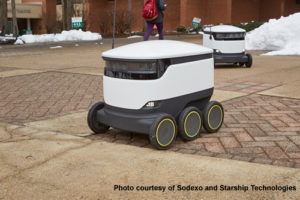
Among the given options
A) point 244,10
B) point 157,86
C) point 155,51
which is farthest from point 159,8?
point 244,10

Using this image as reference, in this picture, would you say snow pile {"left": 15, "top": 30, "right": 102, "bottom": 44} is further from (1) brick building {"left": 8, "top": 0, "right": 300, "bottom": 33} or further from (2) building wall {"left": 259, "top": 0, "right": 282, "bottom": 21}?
(2) building wall {"left": 259, "top": 0, "right": 282, "bottom": 21}

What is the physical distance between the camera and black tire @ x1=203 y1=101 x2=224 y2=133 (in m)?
4.35

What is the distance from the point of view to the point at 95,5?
1512 inches

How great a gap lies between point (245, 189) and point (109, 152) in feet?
4.68

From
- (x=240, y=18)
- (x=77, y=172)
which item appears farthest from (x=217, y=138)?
(x=240, y=18)

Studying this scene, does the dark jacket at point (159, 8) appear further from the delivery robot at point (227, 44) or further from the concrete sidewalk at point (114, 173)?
the concrete sidewalk at point (114, 173)

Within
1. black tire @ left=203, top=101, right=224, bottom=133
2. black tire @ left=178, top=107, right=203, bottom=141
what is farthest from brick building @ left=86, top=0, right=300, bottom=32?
black tire @ left=178, top=107, right=203, bottom=141

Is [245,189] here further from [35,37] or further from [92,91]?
[35,37]

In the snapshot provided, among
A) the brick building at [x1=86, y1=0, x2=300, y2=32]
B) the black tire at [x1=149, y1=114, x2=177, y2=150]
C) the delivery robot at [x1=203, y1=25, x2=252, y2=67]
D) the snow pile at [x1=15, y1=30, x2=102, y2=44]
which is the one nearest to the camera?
→ the black tire at [x1=149, y1=114, x2=177, y2=150]

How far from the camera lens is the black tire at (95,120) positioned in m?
4.35

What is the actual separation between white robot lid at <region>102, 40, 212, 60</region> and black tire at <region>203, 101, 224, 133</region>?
63 centimetres

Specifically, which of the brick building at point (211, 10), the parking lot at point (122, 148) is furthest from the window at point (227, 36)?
the brick building at point (211, 10)

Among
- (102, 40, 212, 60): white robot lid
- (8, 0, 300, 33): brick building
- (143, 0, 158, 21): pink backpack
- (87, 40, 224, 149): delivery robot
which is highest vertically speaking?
(8, 0, 300, 33): brick building

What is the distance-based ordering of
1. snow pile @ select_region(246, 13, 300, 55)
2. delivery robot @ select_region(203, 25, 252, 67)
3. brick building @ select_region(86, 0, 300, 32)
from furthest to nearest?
brick building @ select_region(86, 0, 300, 32) → snow pile @ select_region(246, 13, 300, 55) → delivery robot @ select_region(203, 25, 252, 67)
